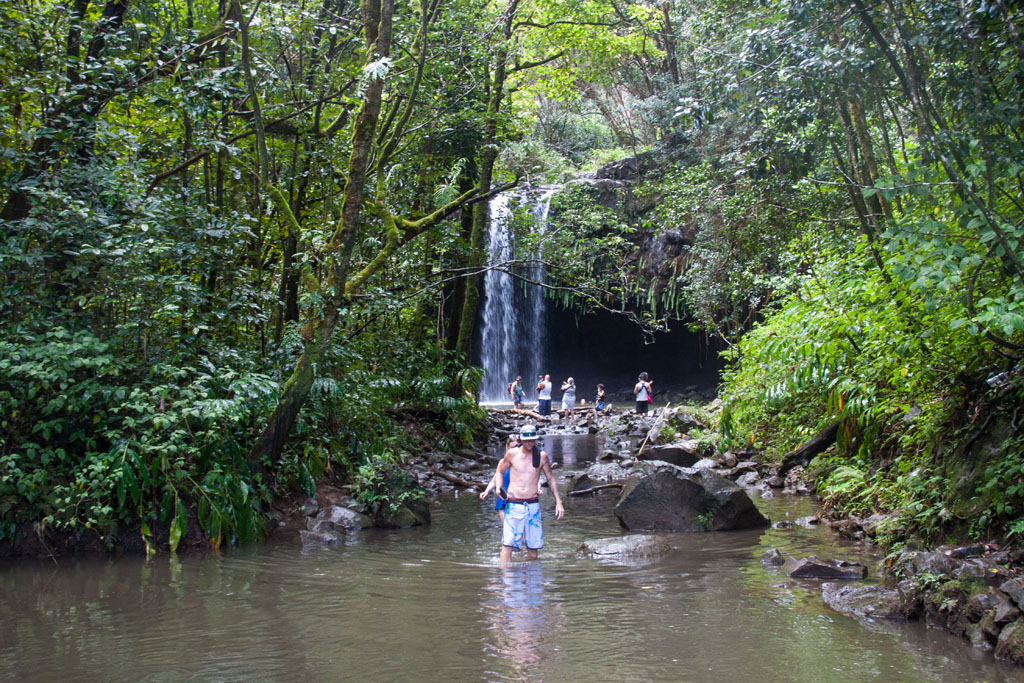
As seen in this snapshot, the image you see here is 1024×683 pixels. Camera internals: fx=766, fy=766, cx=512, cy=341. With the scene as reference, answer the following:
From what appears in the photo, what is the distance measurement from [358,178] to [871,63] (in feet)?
17.7

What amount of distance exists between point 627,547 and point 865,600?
8.97ft

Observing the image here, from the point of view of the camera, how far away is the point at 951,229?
20.6 feet

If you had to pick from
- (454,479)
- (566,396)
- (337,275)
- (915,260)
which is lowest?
(454,479)

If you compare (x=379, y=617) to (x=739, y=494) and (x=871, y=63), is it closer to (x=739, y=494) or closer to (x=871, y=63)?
(x=739, y=494)

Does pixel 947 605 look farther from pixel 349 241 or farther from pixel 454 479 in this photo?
pixel 454 479

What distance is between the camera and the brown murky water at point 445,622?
485 cm

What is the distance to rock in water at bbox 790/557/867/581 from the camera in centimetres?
691

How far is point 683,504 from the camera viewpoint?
9.81 m

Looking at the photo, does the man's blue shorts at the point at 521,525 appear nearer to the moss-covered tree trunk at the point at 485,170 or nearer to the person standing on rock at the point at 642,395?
the moss-covered tree trunk at the point at 485,170

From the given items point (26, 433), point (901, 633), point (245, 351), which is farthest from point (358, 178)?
point (901, 633)

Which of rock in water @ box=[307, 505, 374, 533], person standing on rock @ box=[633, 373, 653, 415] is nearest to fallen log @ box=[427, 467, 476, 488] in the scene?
rock in water @ box=[307, 505, 374, 533]

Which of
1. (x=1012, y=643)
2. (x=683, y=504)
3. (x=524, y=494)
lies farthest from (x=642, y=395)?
(x=1012, y=643)

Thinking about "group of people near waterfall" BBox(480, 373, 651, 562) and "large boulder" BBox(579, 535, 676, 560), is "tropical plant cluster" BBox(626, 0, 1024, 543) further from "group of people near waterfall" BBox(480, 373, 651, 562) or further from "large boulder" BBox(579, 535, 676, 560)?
"group of people near waterfall" BBox(480, 373, 651, 562)

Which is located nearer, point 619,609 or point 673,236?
point 619,609
